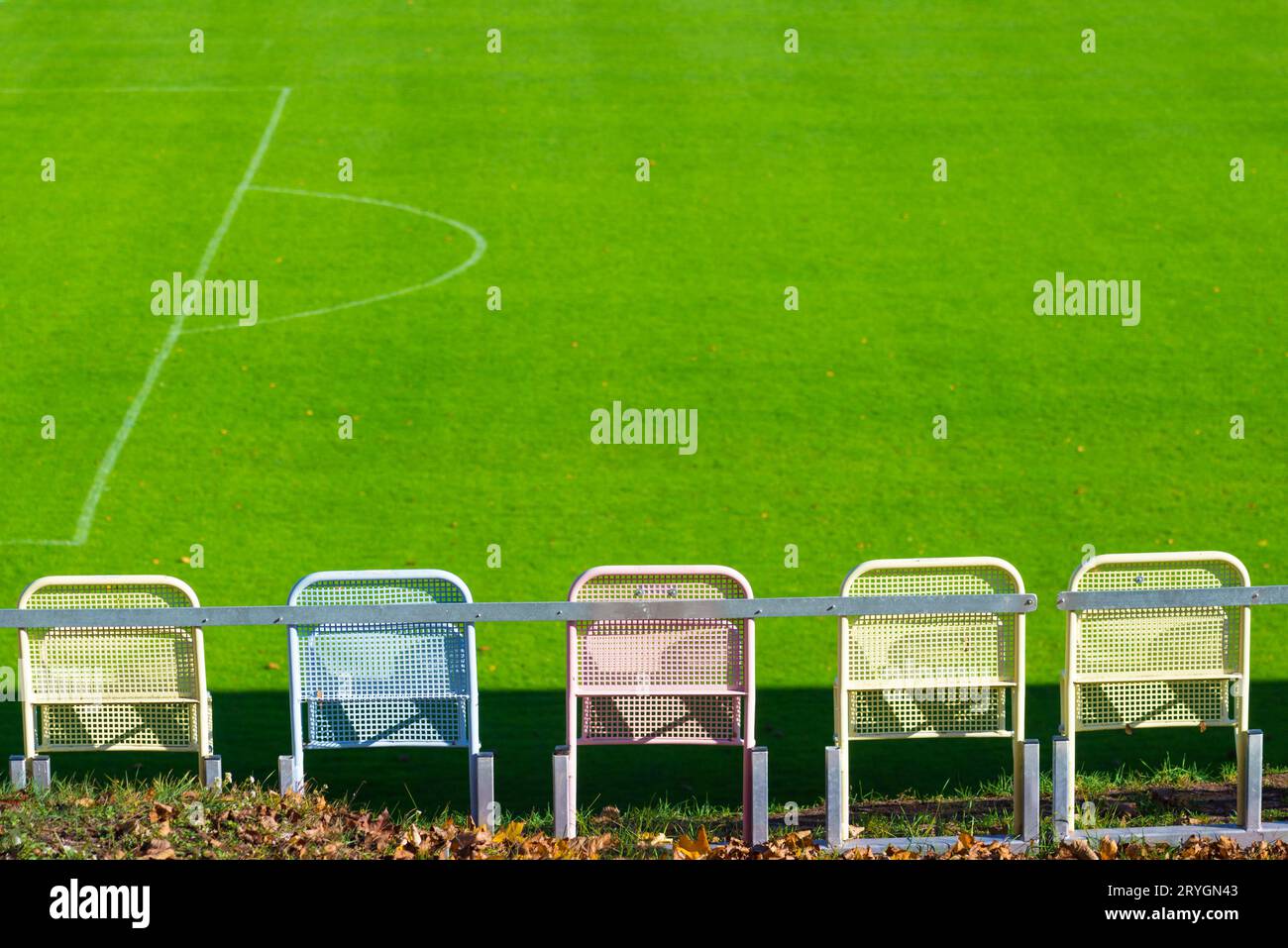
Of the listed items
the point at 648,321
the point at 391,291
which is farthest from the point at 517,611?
the point at 391,291

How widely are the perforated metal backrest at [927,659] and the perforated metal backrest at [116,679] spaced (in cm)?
302

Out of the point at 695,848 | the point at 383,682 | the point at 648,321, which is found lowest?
the point at 695,848

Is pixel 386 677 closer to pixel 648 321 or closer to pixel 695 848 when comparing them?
pixel 695 848

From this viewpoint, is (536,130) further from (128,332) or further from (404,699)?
(404,699)

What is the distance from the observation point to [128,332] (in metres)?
16.5

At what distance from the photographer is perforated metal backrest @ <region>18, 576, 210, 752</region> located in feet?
24.2

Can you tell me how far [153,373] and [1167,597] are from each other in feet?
36.3

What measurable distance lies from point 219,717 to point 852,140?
14.4 metres

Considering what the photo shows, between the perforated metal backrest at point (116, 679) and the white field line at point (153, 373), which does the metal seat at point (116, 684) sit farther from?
the white field line at point (153, 373)

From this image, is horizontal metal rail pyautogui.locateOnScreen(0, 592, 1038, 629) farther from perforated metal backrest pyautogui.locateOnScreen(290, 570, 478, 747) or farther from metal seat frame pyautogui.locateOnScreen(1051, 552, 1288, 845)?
metal seat frame pyautogui.locateOnScreen(1051, 552, 1288, 845)

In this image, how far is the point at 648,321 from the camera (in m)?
16.7

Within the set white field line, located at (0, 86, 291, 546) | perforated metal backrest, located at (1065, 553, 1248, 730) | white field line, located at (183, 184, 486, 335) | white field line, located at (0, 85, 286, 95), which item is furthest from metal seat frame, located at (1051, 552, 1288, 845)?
white field line, located at (0, 85, 286, 95)

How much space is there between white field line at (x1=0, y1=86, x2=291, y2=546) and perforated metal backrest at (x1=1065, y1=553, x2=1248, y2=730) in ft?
27.2

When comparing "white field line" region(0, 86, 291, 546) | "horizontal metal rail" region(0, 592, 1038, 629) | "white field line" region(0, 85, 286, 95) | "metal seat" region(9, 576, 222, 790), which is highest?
"white field line" region(0, 85, 286, 95)
